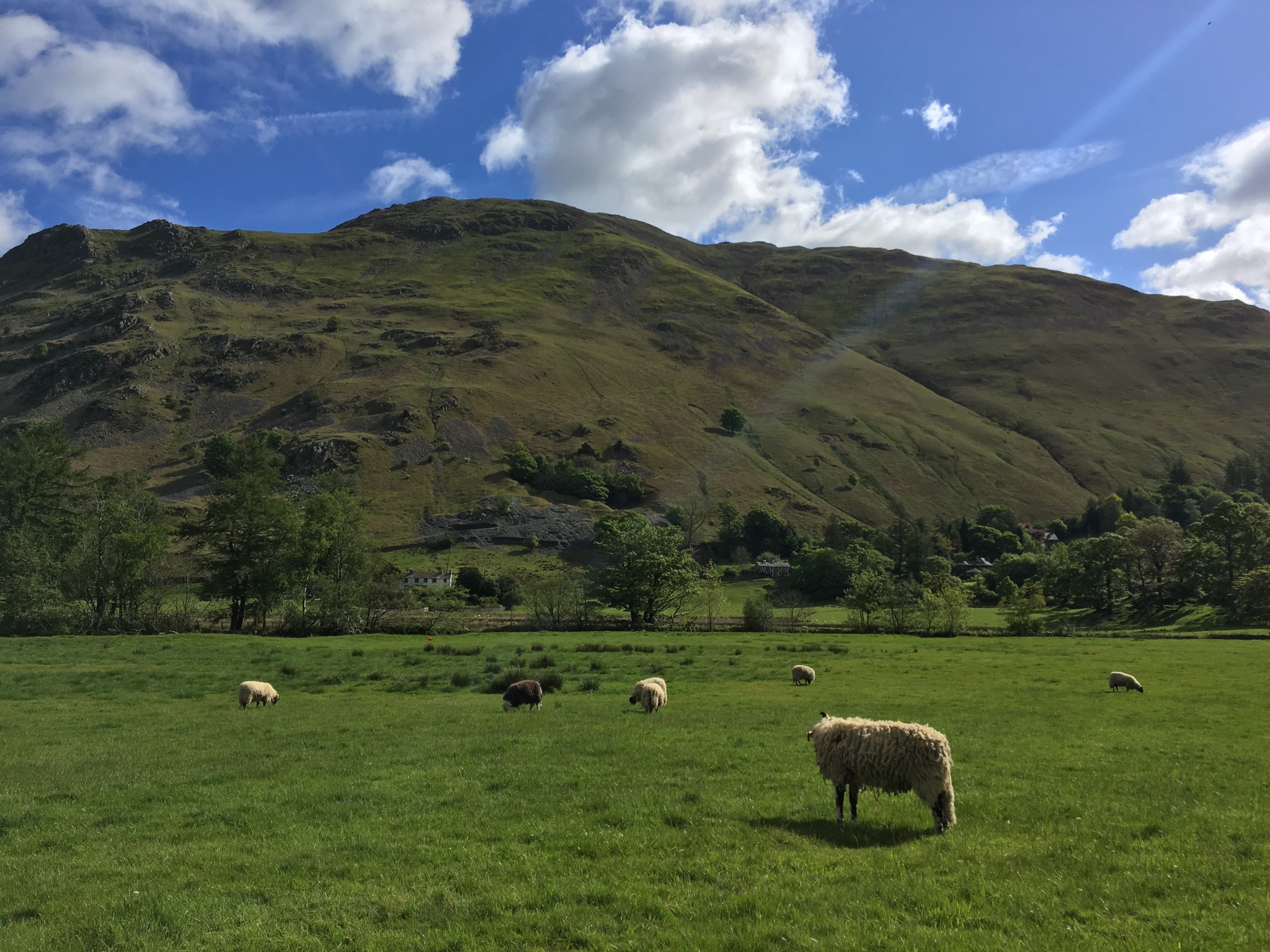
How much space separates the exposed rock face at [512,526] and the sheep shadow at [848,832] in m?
134

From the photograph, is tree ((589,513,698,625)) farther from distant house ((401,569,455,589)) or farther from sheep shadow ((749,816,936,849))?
sheep shadow ((749,816,936,849))

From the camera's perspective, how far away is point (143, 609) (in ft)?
205

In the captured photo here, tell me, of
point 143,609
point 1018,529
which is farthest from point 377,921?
point 1018,529

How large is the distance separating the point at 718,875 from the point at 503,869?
9.81 ft

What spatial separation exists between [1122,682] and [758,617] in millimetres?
42126

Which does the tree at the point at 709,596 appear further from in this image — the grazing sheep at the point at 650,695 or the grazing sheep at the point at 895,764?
the grazing sheep at the point at 895,764

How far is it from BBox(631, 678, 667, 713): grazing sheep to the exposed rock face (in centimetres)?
11888

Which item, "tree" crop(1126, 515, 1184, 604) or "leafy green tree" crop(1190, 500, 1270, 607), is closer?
"leafy green tree" crop(1190, 500, 1270, 607)

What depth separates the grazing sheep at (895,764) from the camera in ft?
36.9

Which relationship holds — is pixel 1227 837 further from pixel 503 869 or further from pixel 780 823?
pixel 503 869

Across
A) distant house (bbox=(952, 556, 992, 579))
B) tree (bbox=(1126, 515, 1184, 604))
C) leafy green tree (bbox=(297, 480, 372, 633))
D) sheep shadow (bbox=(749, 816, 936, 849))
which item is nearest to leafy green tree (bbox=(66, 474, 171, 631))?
leafy green tree (bbox=(297, 480, 372, 633))

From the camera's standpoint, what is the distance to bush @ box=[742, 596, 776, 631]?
72.6m

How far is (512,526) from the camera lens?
150 metres

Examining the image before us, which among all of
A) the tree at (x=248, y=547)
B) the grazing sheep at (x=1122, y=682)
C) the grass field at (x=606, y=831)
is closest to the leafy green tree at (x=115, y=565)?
the tree at (x=248, y=547)
